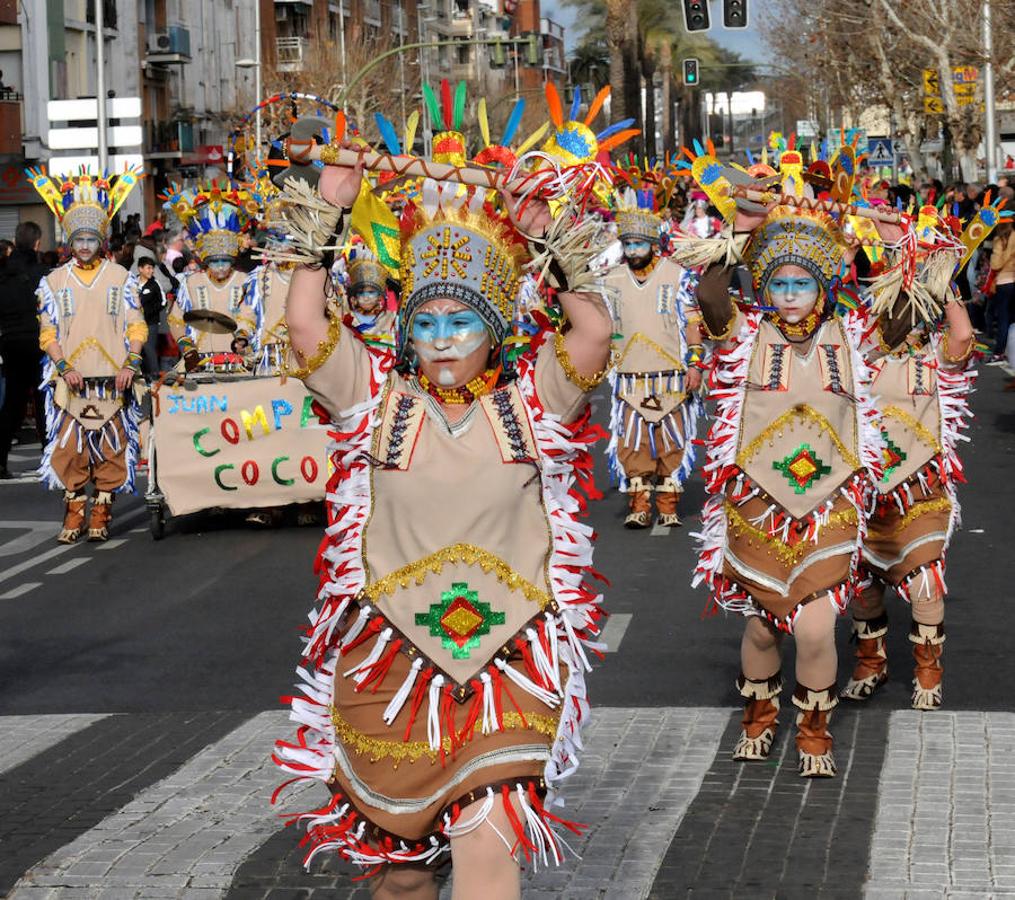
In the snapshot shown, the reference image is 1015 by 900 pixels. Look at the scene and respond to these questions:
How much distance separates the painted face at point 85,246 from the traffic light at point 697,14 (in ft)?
79.1

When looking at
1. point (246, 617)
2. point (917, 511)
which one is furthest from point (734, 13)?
point (917, 511)

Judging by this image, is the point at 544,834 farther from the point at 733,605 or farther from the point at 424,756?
the point at 733,605

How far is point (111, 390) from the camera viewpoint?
1439 cm

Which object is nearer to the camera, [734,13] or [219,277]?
[219,277]

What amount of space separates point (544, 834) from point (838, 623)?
5882 mm

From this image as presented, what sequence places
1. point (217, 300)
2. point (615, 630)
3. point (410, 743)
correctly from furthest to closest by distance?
point (217, 300) → point (615, 630) → point (410, 743)

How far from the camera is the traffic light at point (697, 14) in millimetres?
36750

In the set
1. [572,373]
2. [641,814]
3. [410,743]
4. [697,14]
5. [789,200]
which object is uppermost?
[697,14]

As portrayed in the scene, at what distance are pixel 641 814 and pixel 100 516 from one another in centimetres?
837

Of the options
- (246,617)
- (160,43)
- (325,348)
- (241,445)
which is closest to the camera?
(325,348)

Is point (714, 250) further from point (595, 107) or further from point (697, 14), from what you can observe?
point (697, 14)

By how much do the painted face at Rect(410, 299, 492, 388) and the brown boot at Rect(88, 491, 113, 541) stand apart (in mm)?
9955

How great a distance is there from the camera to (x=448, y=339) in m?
5.13

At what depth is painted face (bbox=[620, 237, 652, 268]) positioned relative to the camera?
14.5 meters
